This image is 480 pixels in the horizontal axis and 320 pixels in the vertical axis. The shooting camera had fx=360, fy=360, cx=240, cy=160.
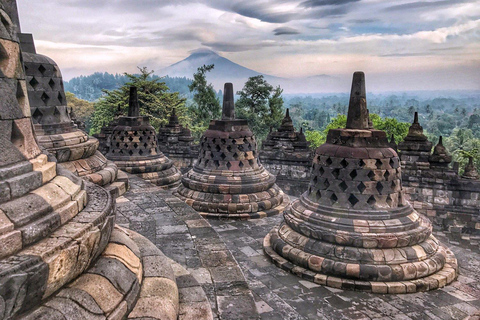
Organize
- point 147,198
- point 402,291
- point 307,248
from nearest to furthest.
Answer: point 402,291 < point 307,248 < point 147,198

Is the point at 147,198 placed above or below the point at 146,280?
below

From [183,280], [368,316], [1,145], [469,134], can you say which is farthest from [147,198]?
[469,134]

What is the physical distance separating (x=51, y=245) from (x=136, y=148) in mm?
9446

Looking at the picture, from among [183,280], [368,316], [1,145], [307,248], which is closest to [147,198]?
[307,248]

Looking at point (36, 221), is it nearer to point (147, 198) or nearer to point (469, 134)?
point (147, 198)

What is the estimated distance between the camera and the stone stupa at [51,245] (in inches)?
72.7

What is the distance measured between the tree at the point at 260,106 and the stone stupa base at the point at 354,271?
38.8 m

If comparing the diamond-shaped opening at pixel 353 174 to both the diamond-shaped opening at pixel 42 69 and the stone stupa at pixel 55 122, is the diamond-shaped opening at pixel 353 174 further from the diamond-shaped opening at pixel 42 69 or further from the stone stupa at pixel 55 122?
the diamond-shaped opening at pixel 42 69

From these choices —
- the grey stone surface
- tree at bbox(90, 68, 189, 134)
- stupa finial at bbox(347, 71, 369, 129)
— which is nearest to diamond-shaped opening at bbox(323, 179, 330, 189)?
stupa finial at bbox(347, 71, 369, 129)

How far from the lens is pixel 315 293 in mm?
5301

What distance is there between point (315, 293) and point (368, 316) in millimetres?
825

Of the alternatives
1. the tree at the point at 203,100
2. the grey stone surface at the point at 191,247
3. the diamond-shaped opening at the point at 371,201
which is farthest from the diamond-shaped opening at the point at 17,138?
the tree at the point at 203,100

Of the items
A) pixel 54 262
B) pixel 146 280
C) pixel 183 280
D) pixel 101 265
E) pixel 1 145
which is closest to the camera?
pixel 54 262

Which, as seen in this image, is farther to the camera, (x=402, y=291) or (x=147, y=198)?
(x=147, y=198)
